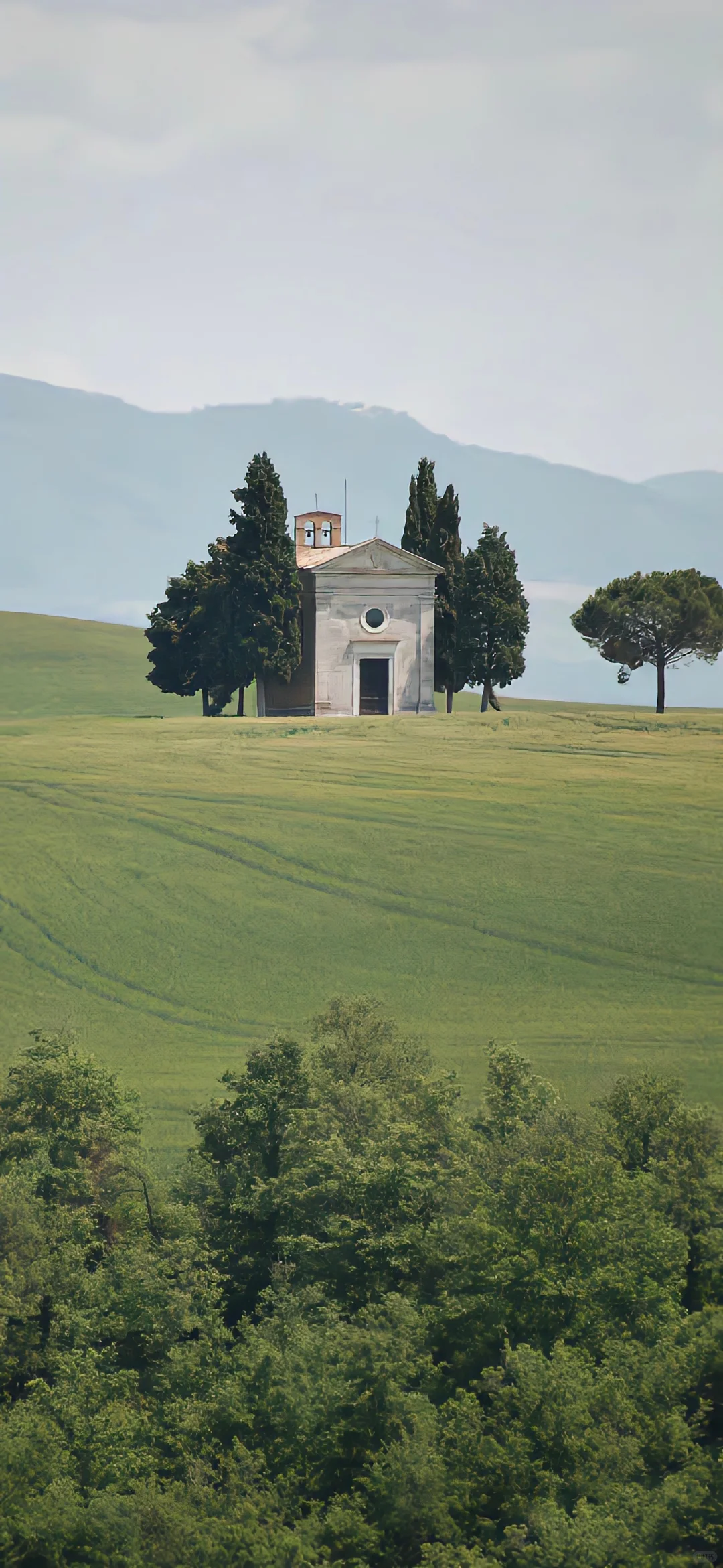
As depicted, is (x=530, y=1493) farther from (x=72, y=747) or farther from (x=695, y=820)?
(x=72, y=747)

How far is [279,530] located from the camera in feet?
259

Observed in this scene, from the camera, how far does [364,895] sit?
50.1 metres

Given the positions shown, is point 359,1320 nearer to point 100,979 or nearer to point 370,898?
point 100,979

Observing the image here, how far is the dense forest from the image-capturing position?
78.2ft

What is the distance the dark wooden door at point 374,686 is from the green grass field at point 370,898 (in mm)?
13138

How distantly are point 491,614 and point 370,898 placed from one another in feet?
109

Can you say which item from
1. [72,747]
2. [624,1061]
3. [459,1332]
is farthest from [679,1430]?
[72,747]

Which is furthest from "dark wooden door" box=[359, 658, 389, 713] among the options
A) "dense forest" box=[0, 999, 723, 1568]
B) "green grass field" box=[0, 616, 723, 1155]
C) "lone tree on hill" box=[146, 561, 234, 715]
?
"dense forest" box=[0, 999, 723, 1568]

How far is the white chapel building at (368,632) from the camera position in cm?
8200

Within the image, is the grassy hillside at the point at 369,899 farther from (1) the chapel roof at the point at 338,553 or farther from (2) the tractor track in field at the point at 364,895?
(1) the chapel roof at the point at 338,553

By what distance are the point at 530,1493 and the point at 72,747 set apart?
51.2 m

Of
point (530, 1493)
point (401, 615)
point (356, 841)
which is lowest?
point (530, 1493)

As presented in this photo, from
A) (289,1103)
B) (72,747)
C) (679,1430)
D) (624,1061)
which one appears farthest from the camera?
(72,747)

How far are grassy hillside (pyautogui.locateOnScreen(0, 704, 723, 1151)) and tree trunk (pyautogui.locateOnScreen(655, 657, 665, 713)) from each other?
11989 mm
